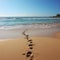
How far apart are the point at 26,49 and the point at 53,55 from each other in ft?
2.69

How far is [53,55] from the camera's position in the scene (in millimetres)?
3518

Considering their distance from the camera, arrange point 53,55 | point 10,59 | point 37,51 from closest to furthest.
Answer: point 10,59, point 53,55, point 37,51

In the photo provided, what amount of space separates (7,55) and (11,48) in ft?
1.76

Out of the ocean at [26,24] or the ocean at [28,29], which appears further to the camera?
the ocean at [26,24]

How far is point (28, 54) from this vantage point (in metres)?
3.64

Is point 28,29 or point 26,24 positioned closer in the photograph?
point 28,29

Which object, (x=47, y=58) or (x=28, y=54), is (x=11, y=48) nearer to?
(x=28, y=54)

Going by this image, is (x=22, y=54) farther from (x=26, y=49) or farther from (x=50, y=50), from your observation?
(x=50, y=50)

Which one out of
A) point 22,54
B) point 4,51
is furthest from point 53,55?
point 4,51

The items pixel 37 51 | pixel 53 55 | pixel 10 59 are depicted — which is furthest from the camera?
Answer: pixel 37 51

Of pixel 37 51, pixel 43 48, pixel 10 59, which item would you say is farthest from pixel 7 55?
pixel 43 48

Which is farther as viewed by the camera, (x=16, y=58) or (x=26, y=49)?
(x=26, y=49)

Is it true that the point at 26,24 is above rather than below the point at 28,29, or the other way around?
below

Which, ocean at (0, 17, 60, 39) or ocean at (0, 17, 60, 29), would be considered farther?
ocean at (0, 17, 60, 29)
